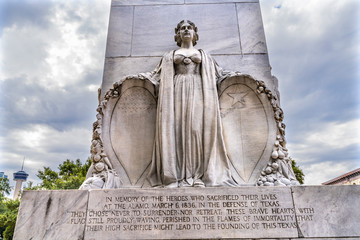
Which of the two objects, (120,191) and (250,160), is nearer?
(120,191)

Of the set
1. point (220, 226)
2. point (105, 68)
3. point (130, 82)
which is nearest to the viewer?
point (220, 226)

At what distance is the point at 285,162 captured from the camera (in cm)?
642

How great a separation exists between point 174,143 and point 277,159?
2.63 meters

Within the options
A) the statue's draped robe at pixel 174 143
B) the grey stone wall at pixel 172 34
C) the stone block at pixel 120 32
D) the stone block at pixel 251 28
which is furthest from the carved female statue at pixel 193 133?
the stone block at pixel 120 32

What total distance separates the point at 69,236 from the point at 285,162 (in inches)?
201

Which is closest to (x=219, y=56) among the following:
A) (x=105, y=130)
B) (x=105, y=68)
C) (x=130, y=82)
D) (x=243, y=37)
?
(x=243, y=37)

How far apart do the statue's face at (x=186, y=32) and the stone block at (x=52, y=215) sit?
4.86 meters

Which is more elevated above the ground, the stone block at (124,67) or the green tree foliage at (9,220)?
the stone block at (124,67)

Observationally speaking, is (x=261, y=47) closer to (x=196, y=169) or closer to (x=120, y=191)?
(x=196, y=169)

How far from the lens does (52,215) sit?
5035 millimetres

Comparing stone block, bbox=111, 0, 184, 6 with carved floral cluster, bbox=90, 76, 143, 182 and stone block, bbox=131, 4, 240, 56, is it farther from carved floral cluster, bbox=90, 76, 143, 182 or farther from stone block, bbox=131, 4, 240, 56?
carved floral cluster, bbox=90, 76, 143, 182

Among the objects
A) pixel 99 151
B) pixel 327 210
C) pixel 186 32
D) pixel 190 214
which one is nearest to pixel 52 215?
pixel 99 151

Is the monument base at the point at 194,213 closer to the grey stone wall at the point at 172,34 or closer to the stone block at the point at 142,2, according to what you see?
the grey stone wall at the point at 172,34

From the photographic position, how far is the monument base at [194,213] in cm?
476
